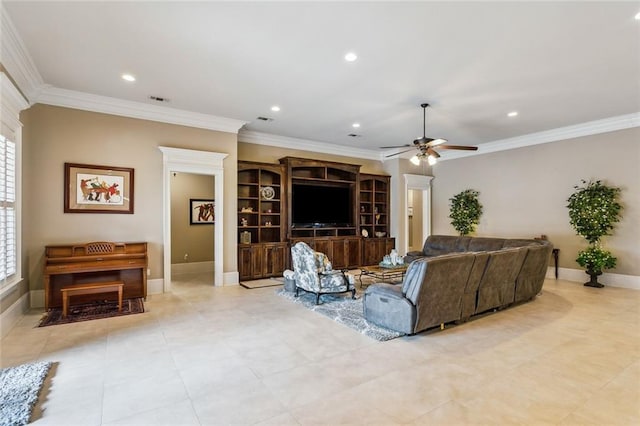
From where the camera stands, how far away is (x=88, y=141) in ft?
17.2

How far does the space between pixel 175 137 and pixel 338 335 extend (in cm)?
460

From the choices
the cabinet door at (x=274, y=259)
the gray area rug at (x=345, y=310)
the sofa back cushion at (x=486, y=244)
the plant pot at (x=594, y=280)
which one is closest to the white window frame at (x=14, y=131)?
the gray area rug at (x=345, y=310)

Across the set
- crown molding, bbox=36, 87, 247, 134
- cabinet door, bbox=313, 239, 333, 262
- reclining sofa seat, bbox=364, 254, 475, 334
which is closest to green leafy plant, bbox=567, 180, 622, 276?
reclining sofa seat, bbox=364, 254, 475, 334

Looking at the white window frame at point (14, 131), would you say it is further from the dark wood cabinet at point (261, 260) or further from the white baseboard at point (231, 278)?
the dark wood cabinet at point (261, 260)

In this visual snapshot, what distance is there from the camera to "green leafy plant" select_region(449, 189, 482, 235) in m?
8.56

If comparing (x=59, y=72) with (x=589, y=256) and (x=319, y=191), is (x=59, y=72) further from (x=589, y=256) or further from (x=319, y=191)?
(x=589, y=256)

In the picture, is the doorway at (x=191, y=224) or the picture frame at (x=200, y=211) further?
the picture frame at (x=200, y=211)

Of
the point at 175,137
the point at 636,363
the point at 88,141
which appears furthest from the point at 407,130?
the point at 88,141

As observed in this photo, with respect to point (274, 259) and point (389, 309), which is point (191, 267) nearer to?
point (274, 259)

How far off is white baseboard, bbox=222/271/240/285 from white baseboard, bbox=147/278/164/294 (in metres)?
1.12

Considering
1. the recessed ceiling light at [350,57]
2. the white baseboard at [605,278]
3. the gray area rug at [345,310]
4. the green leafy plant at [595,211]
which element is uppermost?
the recessed ceiling light at [350,57]

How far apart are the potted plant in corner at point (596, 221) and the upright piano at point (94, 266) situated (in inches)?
321

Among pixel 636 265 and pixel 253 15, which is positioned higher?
pixel 253 15

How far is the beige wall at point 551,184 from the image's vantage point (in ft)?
20.3
